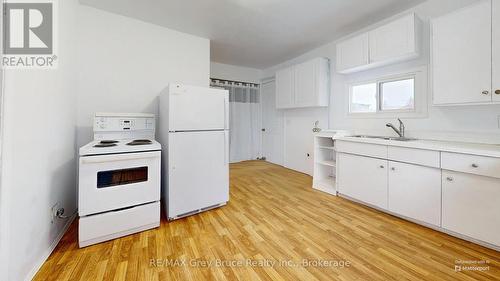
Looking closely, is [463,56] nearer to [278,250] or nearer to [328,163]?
[328,163]

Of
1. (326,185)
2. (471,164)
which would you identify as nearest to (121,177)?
(326,185)

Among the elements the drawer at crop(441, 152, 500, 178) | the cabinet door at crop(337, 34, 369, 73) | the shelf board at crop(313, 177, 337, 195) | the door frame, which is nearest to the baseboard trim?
the door frame

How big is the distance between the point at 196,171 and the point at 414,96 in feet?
9.74

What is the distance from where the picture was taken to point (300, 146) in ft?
14.5

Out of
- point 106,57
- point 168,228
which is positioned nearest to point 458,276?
point 168,228

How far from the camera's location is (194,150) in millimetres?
2320

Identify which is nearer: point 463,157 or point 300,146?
point 463,157

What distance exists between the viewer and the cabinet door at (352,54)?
274 centimetres

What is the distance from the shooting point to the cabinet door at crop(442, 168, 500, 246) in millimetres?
1627

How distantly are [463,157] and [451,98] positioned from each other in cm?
65

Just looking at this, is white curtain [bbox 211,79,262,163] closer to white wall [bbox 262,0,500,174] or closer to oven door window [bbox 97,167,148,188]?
white wall [bbox 262,0,500,174]

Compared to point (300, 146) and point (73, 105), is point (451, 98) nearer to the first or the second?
point (300, 146)

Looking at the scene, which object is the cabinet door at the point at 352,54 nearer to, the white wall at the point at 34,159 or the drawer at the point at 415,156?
the drawer at the point at 415,156

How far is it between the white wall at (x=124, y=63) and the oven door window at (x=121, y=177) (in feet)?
3.48
